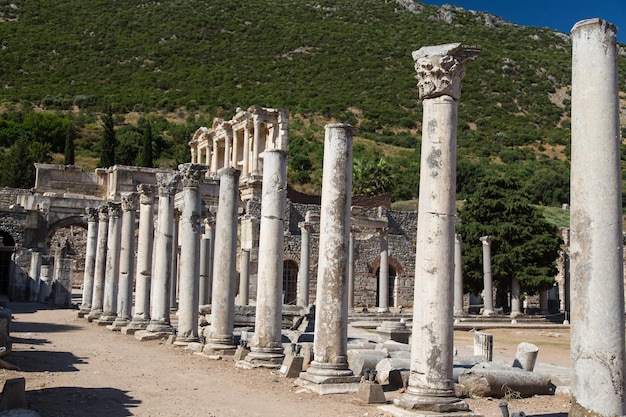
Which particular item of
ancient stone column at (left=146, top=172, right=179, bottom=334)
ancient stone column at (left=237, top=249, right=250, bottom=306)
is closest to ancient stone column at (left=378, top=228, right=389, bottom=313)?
ancient stone column at (left=237, top=249, right=250, bottom=306)

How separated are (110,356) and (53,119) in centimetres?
6318

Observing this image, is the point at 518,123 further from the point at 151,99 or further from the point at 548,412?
the point at 548,412

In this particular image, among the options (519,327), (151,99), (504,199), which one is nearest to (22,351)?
(519,327)

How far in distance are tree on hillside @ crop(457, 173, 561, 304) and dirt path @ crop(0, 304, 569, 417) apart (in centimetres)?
2217

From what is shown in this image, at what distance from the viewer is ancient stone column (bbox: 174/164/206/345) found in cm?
1672

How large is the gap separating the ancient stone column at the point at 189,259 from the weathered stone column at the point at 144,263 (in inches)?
105

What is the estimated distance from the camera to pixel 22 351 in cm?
1419

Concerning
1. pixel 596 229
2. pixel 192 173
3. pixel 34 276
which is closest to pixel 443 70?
pixel 596 229

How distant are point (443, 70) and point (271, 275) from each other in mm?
5562

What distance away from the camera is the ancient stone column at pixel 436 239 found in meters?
8.88

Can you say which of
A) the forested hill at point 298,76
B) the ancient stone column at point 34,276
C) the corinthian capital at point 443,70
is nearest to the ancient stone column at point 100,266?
the ancient stone column at point 34,276

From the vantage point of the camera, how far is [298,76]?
327ft

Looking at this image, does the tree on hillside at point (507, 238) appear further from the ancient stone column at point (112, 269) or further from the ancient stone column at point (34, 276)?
the ancient stone column at point (34, 276)

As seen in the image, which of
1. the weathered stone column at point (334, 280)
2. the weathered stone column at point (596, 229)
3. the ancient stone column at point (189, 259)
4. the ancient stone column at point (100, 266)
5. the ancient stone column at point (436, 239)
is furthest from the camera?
the ancient stone column at point (100, 266)
